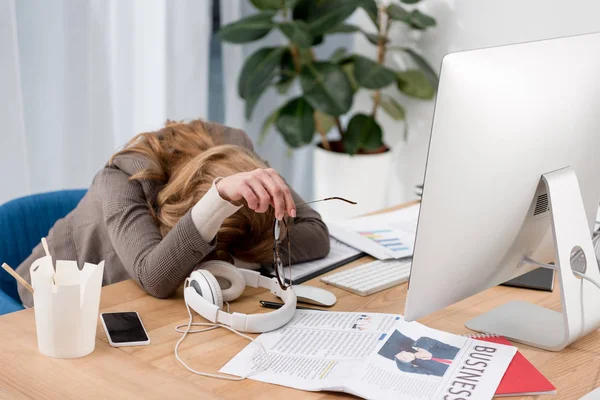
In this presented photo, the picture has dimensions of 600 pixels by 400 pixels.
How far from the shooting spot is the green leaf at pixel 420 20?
3.11m

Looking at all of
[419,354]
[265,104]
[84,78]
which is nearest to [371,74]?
[265,104]

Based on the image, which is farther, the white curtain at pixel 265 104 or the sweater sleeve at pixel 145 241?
the white curtain at pixel 265 104

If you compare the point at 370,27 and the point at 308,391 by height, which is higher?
the point at 370,27

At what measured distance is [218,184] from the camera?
125 cm

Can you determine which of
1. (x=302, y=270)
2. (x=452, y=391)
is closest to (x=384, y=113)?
(x=302, y=270)

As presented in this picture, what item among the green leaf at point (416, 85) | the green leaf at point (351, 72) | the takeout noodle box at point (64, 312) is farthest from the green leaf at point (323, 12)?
the takeout noodle box at point (64, 312)

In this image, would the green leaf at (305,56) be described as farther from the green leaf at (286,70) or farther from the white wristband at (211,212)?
the white wristband at (211,212)

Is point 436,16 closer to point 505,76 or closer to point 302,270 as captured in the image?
point 302,270

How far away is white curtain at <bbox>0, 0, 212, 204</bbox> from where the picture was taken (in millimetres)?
2547

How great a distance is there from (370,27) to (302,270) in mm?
2313

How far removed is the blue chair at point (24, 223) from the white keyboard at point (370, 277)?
780mm

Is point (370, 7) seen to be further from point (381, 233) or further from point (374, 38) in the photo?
point (381, 233)

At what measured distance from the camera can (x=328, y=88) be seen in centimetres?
301

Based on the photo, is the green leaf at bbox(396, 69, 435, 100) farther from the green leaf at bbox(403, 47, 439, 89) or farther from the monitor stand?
the monitor stand
